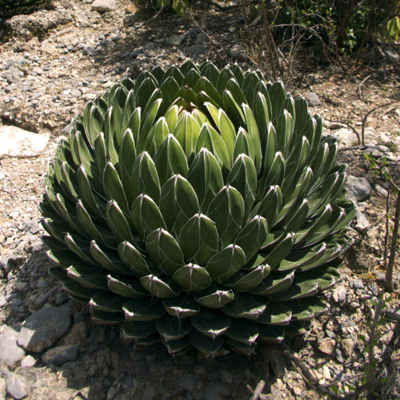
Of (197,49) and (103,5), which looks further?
(103,5)

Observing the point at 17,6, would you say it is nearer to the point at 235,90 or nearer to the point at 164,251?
the point at 235,90

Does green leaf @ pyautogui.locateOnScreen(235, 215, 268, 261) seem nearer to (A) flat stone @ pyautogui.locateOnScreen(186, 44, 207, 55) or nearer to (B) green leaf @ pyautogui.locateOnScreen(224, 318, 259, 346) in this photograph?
(B) green leaf @ pyautogui.locateOnScreen(224, 318, 259, 346)

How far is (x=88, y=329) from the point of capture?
241 centimetres

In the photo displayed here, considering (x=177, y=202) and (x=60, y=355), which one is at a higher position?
(x=177, y=202)

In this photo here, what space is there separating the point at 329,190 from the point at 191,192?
2.45 feet

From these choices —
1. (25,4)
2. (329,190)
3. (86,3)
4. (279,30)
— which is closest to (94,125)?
→ (329,190)

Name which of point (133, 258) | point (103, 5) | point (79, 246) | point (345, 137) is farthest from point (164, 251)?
point (103, 5)

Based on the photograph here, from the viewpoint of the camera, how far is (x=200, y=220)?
5.99 ft

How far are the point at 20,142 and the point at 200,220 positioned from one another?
257 cm

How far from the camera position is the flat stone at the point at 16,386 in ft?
6.98

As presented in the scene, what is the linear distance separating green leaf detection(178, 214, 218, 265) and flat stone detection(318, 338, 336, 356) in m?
0.84

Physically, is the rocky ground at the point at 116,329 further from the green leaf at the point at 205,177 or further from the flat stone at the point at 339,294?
the green leaf at the point at 205,177

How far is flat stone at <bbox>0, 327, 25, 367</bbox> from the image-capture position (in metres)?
2.28

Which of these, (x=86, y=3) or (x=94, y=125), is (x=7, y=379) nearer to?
(x=94, y=125)
